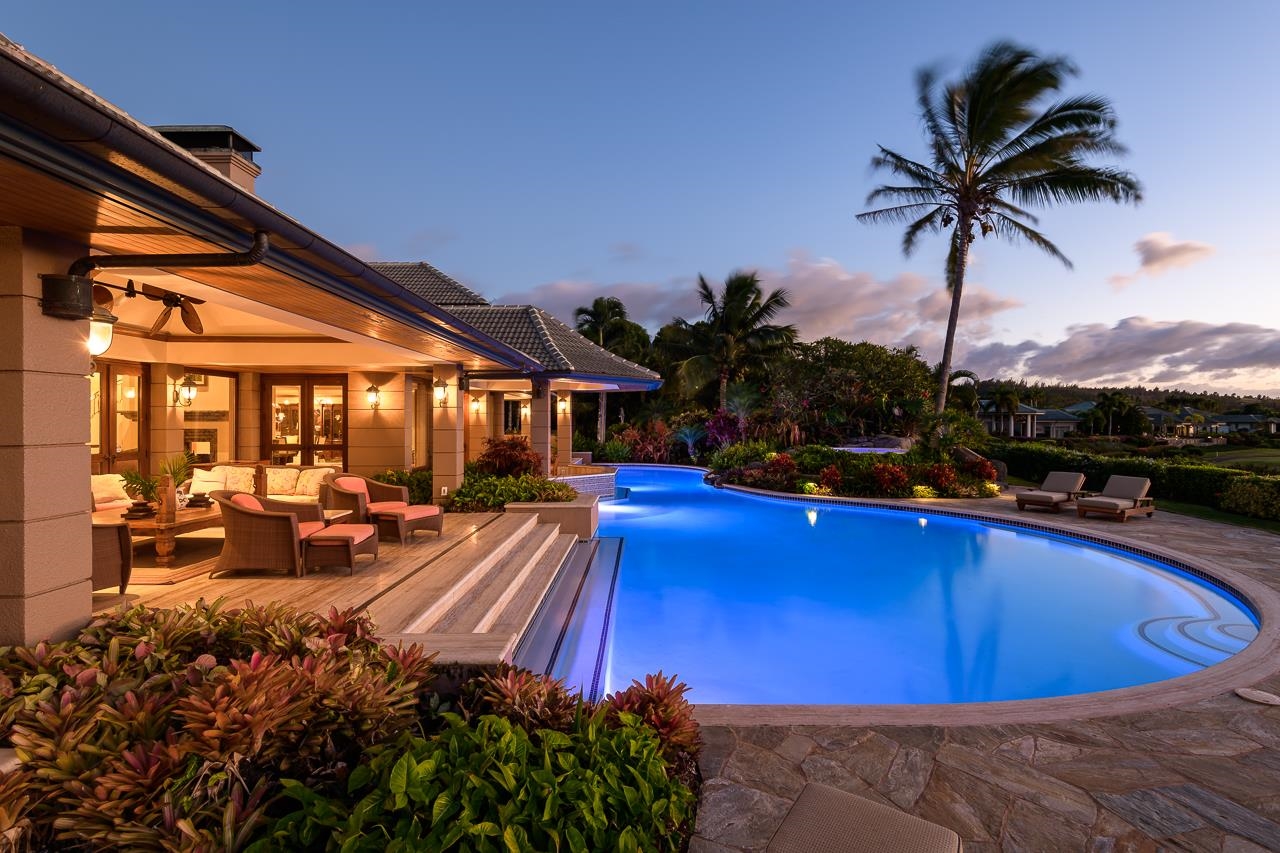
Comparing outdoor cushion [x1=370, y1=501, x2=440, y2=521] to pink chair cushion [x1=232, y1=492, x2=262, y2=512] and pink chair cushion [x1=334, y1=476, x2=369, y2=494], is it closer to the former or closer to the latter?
pink chair cushion [x1=334, y1=476, x2=369, y2=494]

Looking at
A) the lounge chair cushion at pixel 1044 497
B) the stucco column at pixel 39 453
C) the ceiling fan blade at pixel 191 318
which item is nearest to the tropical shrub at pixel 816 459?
the lounge chair cushion at pixel 1044 497

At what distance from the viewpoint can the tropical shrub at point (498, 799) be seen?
2344 mm

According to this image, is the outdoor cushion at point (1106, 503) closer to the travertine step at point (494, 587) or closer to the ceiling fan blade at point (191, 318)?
the travertine step at point (494, 587)

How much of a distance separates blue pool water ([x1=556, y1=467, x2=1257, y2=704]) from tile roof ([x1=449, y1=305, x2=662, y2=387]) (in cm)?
476

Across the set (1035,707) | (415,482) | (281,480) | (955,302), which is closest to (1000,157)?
(955,302)

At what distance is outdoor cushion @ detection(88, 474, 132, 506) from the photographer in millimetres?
7668

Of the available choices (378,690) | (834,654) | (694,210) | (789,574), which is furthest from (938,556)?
(694,210)

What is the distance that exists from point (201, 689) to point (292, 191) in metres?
65.7

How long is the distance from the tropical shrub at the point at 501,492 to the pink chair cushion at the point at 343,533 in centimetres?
408

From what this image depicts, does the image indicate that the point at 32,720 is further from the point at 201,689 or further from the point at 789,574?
the point at 789,574

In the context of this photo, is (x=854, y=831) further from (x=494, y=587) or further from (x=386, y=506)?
(x=386, y=506)

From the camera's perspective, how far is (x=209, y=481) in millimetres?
9367

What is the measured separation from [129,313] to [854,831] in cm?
1059

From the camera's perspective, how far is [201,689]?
281cm
